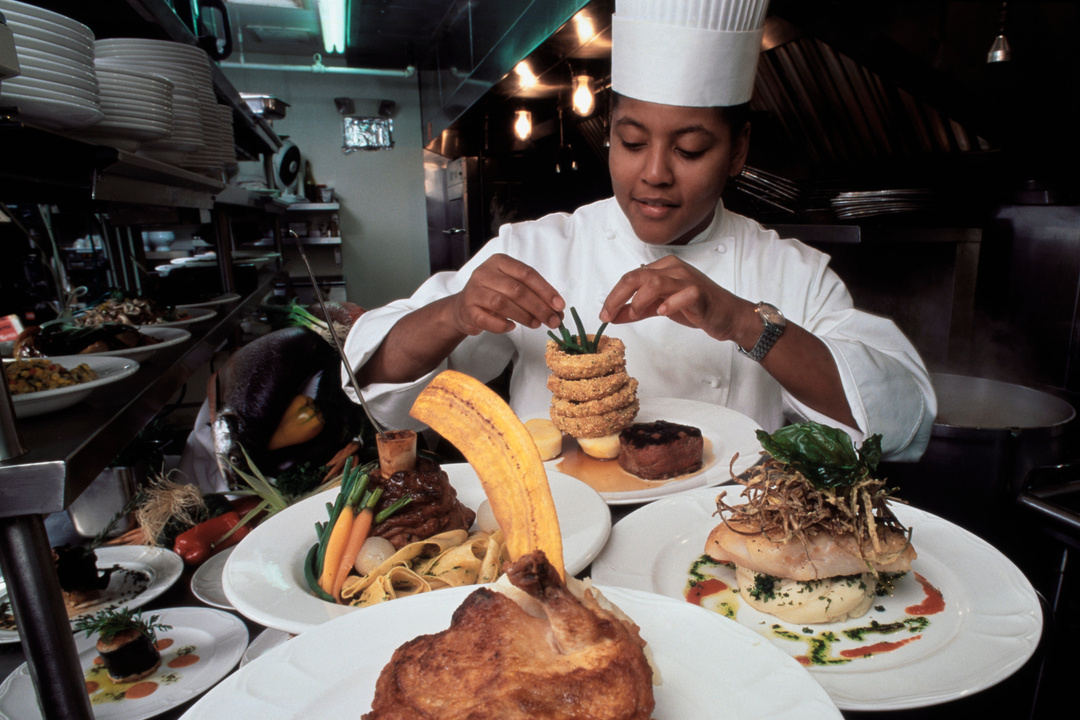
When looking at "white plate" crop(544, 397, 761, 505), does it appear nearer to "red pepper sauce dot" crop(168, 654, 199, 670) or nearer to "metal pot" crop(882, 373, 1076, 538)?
"metal pot" crop(882, 373, 1076, 538)

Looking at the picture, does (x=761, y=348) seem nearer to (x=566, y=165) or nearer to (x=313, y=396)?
(x=313, y=396)

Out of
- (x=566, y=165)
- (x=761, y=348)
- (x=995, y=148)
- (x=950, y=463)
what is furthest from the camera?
(x=566, y=165)

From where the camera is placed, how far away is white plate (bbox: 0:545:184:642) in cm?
141

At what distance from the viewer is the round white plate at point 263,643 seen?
1.20m

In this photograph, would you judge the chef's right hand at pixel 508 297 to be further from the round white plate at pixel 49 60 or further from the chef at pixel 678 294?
the round white plate at pixel 49 60

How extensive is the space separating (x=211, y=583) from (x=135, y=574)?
0.79ft

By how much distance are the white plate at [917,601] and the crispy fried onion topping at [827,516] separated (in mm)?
107

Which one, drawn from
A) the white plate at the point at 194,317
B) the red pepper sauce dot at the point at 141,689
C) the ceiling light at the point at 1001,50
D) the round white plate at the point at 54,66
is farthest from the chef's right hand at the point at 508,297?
the ceiling light at the point at 1001,50

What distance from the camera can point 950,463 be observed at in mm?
2051

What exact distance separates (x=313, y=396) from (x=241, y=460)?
628 mm

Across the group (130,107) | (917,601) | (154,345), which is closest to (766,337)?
(917,601)

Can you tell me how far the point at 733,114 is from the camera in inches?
82.0

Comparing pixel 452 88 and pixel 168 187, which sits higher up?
pixel 452 88

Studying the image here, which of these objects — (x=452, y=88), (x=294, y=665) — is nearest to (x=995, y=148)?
(x=294, y=665)
